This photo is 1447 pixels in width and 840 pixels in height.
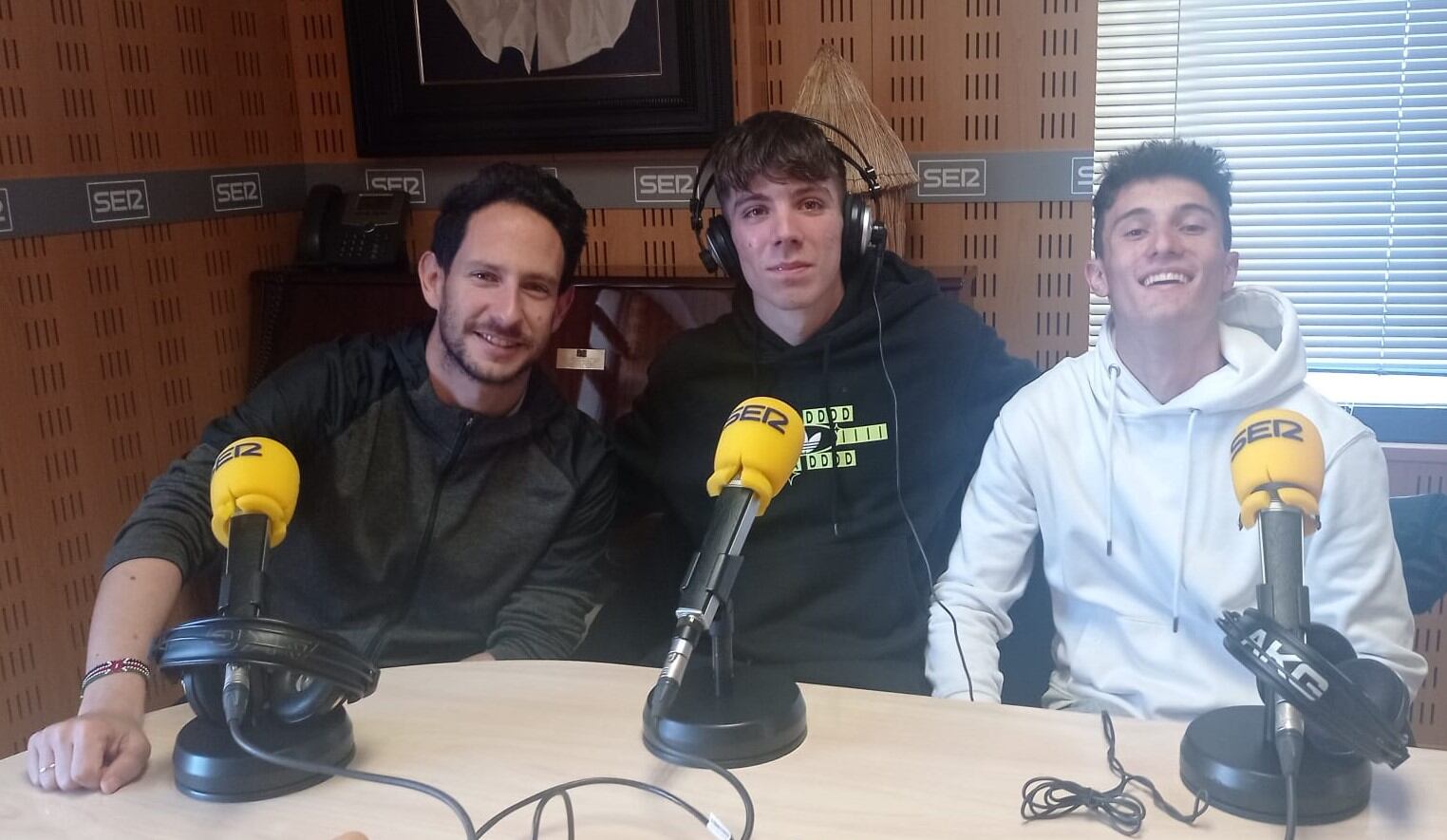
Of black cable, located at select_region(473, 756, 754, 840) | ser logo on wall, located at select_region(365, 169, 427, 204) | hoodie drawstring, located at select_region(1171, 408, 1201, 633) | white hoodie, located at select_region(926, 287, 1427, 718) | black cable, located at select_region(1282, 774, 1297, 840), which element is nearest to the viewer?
black cable, located at select_region(1282, 774, 1297, 840)

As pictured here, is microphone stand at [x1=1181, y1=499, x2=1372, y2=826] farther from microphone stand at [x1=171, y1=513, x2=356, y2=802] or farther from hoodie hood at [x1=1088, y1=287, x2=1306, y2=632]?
microphone stand at [x1=171, y1=513, x2=356, y2=802]

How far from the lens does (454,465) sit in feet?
5.86

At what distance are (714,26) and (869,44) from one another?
35cm

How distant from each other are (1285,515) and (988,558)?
2.45 feet

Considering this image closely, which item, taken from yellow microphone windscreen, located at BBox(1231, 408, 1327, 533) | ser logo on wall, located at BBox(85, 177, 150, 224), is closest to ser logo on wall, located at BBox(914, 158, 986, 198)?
yellow microphone windscreen, located at BBox(1231, 408, 1327, 533)

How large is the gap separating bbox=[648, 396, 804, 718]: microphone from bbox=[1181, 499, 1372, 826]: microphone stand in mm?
437

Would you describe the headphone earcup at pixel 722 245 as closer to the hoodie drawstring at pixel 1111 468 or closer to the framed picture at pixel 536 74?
the hoodie drawstring at pixel 1111 468

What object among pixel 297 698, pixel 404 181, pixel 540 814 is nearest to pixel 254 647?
pixel 297 698

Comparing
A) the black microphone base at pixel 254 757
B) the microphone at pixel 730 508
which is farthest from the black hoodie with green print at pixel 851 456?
the black microphone base at pixel 254 757

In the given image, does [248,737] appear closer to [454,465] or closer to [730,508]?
[730,508]

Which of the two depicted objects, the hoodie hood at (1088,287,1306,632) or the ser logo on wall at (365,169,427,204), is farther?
A: the ser logo on wall at (365,169,427,204)

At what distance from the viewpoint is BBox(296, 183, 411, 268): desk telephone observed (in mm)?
2803

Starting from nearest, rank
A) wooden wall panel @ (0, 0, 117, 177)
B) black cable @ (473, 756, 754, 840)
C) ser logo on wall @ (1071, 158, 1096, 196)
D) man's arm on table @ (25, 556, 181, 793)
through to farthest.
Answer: black cable @ (473, 756, 754, 840) → man's arm on table @ (25, 556, 181, 793) → wooden wall panel @ (0, 0, 117, 177) → ser logo on wall @ (1071, 158, 1096, 196)

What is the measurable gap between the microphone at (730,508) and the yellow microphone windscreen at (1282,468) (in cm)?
42
